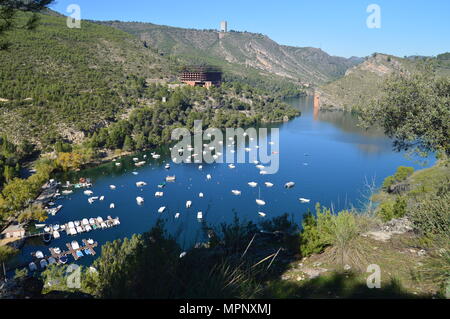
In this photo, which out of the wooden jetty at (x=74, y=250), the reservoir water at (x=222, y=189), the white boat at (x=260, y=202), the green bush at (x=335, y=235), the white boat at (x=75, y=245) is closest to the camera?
the green bush at (x=335, y=235)

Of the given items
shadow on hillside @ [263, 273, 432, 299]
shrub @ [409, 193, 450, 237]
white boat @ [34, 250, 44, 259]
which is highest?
shrub @ [409, 193, 450, 237]

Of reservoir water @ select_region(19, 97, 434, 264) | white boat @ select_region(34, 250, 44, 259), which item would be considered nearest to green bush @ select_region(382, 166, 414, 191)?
reservoir water @ select_region(19, 97, 434, 264)

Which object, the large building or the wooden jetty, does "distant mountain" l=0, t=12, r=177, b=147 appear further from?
the wooden jetty

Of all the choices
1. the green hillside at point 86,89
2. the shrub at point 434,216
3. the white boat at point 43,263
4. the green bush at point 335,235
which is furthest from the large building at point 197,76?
the shrub at point 434,216

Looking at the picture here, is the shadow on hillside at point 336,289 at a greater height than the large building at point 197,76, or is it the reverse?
the large building at point 197,76

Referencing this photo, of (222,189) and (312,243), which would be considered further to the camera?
(222,189)

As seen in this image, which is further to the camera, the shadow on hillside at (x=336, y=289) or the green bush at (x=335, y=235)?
the green bush at (x=335, y=235)

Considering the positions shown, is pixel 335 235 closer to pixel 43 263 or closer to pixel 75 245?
pixel 43 263

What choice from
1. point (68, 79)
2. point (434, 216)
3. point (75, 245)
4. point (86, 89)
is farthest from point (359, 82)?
point (434, 216)

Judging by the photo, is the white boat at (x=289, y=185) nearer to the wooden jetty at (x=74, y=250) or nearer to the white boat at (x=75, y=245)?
the wooden jetty at (x=74, y=250)
